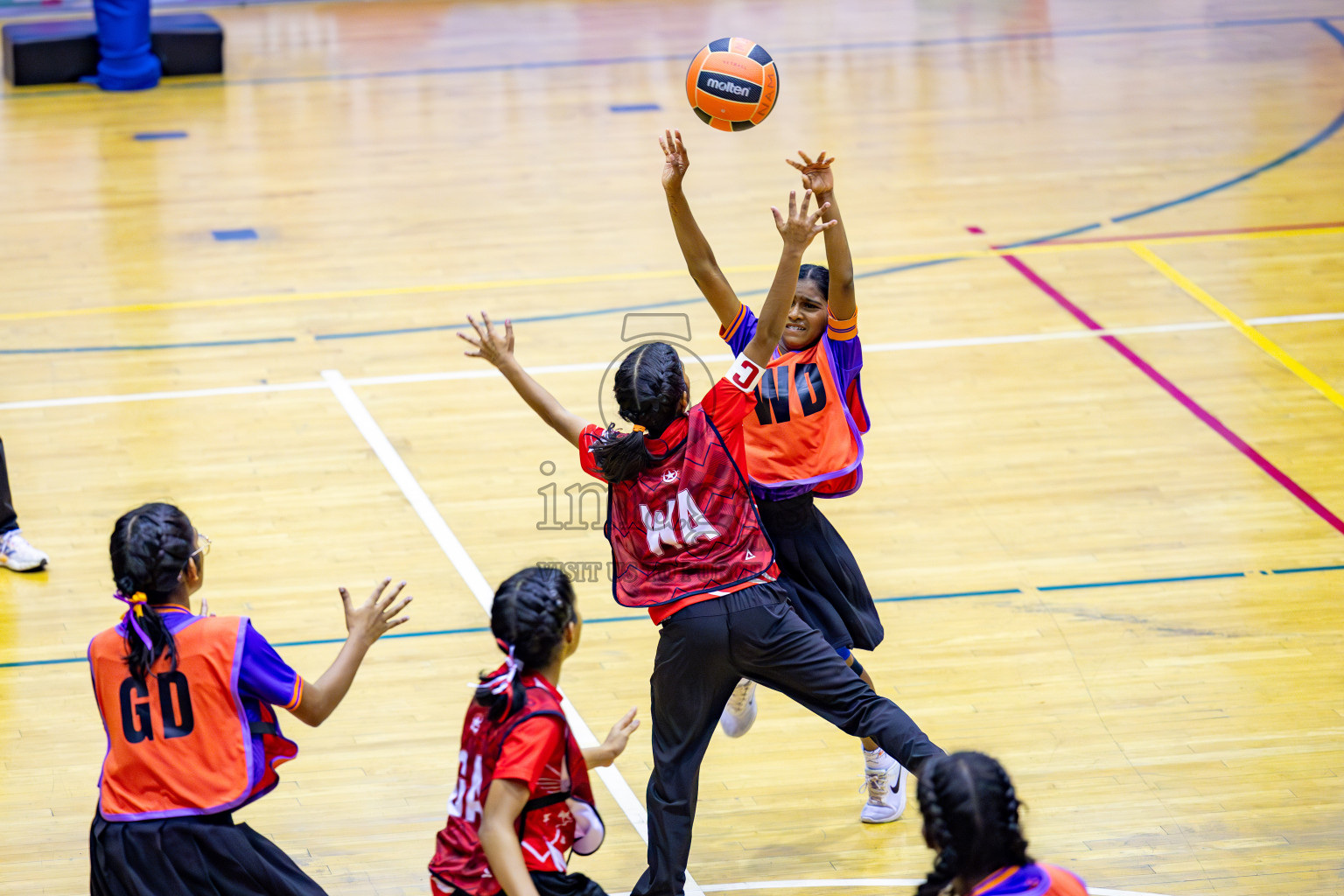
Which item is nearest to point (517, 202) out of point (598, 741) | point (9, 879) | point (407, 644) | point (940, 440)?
point (940, 440)

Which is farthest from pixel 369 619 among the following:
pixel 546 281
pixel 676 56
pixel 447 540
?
pixel 676 56

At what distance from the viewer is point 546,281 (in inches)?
405

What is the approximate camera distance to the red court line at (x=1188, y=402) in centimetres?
721

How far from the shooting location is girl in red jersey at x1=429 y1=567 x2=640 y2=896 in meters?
3.37

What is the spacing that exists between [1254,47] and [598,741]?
13.6 metres

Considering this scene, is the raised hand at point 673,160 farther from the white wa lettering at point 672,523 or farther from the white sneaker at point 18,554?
the white sneaker at point 18,554

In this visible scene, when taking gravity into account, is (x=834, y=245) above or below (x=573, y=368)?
above

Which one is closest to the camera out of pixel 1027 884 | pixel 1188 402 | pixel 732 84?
pixel 1027 884

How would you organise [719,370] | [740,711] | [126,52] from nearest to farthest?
1. [740,711]
2. [719,370]
3. [126,52]

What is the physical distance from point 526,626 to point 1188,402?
5805 mm

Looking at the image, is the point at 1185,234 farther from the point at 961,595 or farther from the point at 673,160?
the point at 673,160

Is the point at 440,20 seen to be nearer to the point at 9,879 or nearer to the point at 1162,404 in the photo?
the point at 1162,404

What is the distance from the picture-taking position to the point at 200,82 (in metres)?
15.5

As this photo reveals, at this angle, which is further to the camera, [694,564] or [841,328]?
[841,328]
